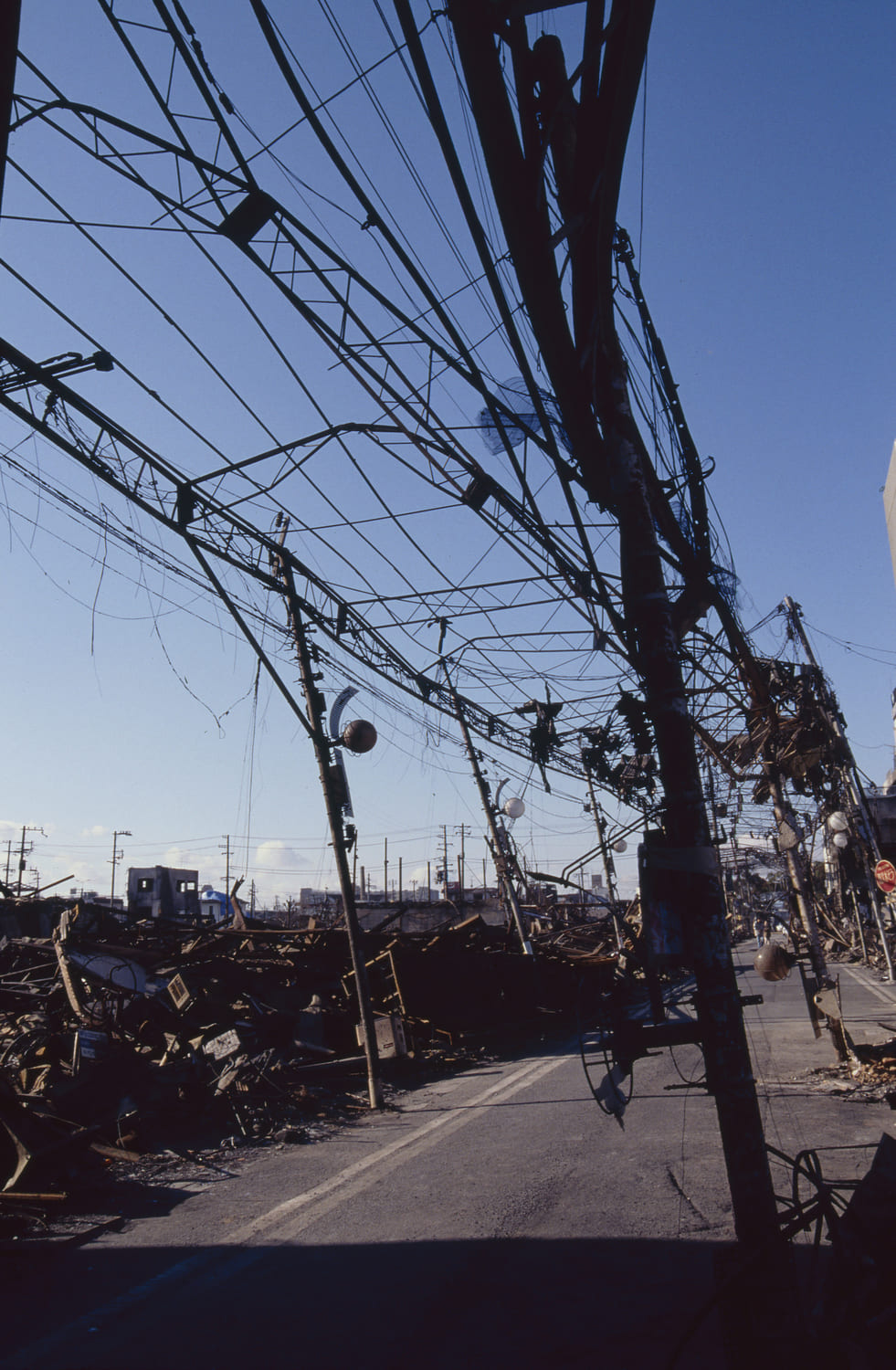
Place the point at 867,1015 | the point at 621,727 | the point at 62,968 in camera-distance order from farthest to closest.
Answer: the point at 867,1015 < the point at 621,727 < the point at 62,968

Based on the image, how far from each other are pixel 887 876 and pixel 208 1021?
58.0 feet

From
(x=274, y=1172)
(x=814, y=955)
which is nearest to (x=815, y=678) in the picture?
(x=814, y=955)

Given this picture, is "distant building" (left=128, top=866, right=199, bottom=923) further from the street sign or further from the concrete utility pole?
the concrete utility pole

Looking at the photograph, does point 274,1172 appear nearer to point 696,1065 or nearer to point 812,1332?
point 812,1332

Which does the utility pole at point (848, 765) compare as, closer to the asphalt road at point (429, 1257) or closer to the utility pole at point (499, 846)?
the utility pole at point (499, 846)

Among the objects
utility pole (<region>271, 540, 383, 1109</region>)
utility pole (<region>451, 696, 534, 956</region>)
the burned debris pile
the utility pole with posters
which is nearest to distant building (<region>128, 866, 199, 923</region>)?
utility pole (<region>451, 696, 534, 956</region>)

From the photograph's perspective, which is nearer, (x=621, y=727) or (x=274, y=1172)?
(x=274, y=1172)

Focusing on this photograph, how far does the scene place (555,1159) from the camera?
8.08m

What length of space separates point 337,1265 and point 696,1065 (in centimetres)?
934

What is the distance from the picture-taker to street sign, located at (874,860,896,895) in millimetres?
21219

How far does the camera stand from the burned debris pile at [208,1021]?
30.0ft

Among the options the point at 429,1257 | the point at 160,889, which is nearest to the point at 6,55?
the point at 429,1257

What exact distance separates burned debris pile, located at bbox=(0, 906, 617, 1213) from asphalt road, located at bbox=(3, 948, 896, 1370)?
4.99 feet

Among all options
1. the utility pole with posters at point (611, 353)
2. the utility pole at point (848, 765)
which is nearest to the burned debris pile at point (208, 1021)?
the utility pole with posters at point (611, 353)
